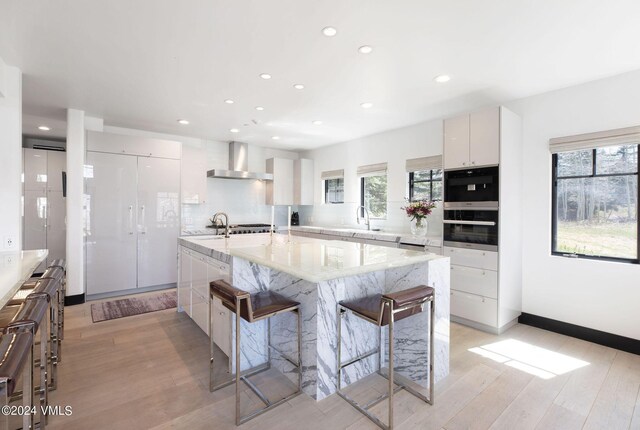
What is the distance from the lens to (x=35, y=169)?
5.55m

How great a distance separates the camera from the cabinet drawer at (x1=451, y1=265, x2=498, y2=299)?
3.27 metres

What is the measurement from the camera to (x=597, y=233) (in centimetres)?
311

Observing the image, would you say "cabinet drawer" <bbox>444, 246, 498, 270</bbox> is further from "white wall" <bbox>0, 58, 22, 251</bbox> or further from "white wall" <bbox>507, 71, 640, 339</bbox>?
"white wall" <bbox>0, 58, 22, 251</bbox>

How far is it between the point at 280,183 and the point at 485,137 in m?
3.94

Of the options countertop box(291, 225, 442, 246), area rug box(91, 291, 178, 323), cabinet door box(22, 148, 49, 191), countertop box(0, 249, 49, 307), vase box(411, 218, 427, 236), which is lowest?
area rug box(91, 291, 178, 323)

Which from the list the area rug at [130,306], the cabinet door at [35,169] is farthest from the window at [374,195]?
the cabinet door at [35,169]

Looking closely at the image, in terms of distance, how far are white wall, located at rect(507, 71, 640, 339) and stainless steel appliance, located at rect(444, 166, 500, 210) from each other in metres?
0.53

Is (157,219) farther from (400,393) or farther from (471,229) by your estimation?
(471,229)

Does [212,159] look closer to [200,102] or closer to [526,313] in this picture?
[200,102]

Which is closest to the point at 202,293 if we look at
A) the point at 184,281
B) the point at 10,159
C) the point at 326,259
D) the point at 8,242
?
the point at 184,281

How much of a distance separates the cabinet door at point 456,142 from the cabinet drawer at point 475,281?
1169 mm

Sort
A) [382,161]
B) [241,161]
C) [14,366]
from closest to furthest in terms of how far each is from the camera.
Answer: [14,366] → [382,161] → [241,161]

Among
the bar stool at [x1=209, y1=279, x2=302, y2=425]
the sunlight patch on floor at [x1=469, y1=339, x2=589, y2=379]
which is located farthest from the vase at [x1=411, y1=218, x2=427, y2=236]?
the bar stool at [x1=209, y1=279, x2=302, y2=425]

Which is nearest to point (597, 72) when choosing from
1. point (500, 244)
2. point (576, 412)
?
point (500, 244)
